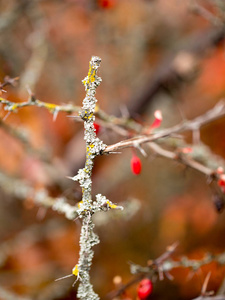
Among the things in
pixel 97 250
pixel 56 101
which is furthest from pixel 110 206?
pixel 56 101

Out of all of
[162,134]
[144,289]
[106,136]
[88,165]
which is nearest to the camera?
[88,165]

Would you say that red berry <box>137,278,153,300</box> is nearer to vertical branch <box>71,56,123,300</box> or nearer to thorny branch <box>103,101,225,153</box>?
vertical branch <box>71,56,123,300</box>

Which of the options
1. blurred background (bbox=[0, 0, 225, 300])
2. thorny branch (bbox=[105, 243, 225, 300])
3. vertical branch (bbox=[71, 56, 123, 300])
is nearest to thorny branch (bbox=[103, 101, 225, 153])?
vertical branch (bbox=[71, 56, 123, 300])

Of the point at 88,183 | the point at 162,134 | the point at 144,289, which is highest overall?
the point at 162,134

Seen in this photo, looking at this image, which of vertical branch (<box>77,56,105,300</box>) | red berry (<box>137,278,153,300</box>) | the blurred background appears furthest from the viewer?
the blurred background

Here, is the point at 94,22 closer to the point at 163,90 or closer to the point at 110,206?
the point at 163,90

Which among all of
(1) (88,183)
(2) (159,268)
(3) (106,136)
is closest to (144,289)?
(2) (159,268)

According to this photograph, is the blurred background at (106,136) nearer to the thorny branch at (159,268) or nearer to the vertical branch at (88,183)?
the thorny branch at (159,268)

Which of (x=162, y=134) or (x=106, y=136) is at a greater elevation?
(x=106, y=136)

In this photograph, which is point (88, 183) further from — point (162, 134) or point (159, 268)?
point (159, 268)
